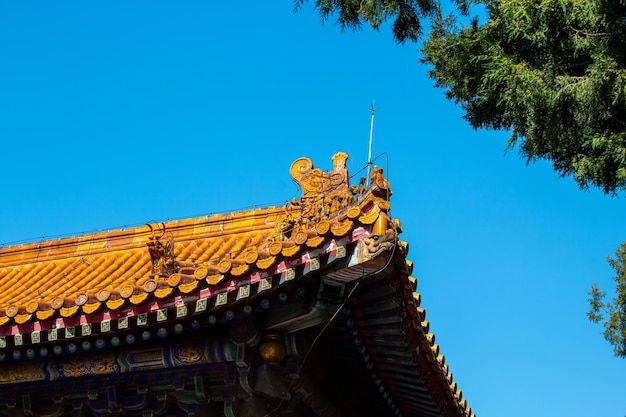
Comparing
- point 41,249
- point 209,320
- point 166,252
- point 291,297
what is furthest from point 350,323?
point 41,249

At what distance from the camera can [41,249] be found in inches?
451

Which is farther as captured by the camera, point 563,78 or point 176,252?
point 176,252

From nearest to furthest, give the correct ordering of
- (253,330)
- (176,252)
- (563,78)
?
(253,330)
(563,78)
(176,252)

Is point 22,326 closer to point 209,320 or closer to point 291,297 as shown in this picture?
point 209,320

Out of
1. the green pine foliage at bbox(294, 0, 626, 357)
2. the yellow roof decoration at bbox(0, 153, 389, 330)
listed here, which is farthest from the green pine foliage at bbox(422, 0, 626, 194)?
the yellow roof decoration at bbox(0, 153, 389, 330)

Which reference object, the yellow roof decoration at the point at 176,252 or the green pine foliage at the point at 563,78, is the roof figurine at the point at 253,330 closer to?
the yellow roof decoration at the point at 176,252

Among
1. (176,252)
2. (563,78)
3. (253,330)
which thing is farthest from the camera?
(176,252)

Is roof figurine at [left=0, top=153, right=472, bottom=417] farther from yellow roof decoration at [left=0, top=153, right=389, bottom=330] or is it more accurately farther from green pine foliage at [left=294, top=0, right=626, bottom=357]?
green pine foliage at [left=294, top=0, right=626, bottom=357]

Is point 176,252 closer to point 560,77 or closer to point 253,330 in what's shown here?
point 253,330

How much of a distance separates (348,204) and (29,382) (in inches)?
140

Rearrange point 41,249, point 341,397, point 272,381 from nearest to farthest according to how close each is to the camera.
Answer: point 272,381, point 341,397, point 41,249

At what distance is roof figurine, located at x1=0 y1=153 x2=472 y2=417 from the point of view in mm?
6953

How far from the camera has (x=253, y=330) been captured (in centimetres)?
738

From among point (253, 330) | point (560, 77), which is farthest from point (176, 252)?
point (560, 77)
